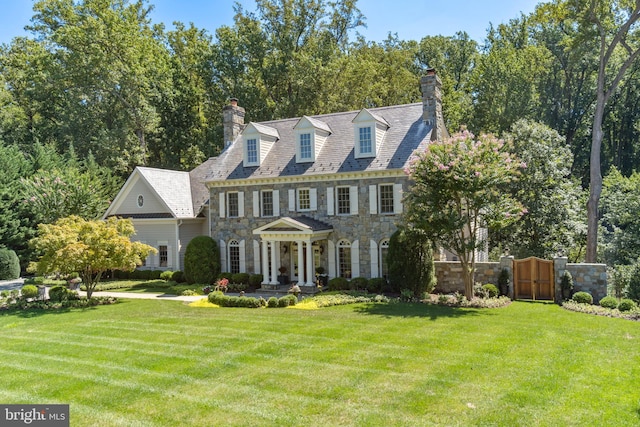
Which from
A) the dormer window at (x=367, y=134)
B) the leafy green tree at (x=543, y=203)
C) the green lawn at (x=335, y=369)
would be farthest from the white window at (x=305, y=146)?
the leafy green tree at (x=543, y=203)

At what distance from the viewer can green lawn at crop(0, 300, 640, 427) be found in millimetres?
8070

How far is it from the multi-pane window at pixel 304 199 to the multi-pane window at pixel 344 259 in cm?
260

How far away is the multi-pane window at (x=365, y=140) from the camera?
23.0m

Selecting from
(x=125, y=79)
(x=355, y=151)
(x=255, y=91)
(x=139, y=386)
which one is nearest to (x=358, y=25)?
(x=255, y=91)

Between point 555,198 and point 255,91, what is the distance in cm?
2410

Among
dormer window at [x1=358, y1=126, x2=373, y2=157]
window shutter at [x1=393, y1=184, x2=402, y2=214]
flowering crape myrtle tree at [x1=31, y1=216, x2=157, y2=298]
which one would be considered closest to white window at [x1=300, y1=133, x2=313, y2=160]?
dormer window at [x1=358, y1=126, x2=373, y2=157]

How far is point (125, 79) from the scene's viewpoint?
3781 cm

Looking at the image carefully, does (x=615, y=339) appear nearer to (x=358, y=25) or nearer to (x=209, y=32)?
(x=358, y=25)

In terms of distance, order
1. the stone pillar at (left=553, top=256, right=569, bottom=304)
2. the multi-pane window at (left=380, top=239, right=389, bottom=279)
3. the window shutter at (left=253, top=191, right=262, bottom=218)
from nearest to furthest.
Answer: the stone pillar at (left=553, top=256, right=569, bottom=304) → the multi-pane window at (left=380, top=239, right=389, bottom=279) → the window shutter at (left=253, top=191, right=262, bottom=218)

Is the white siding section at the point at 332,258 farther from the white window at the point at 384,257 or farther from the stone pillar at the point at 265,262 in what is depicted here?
the stone pillar at the point at 265,262

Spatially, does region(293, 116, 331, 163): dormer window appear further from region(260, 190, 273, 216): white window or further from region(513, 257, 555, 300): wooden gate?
region(513, 257, 555, 300): wooden gate

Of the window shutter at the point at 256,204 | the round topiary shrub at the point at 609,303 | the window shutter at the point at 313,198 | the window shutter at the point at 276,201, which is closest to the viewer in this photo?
the round topiary shrub at the point at 609,303

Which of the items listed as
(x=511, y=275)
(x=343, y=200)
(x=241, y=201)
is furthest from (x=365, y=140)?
(x=511, y=275)

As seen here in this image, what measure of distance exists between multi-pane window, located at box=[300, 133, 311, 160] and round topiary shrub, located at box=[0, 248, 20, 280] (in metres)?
20.3
